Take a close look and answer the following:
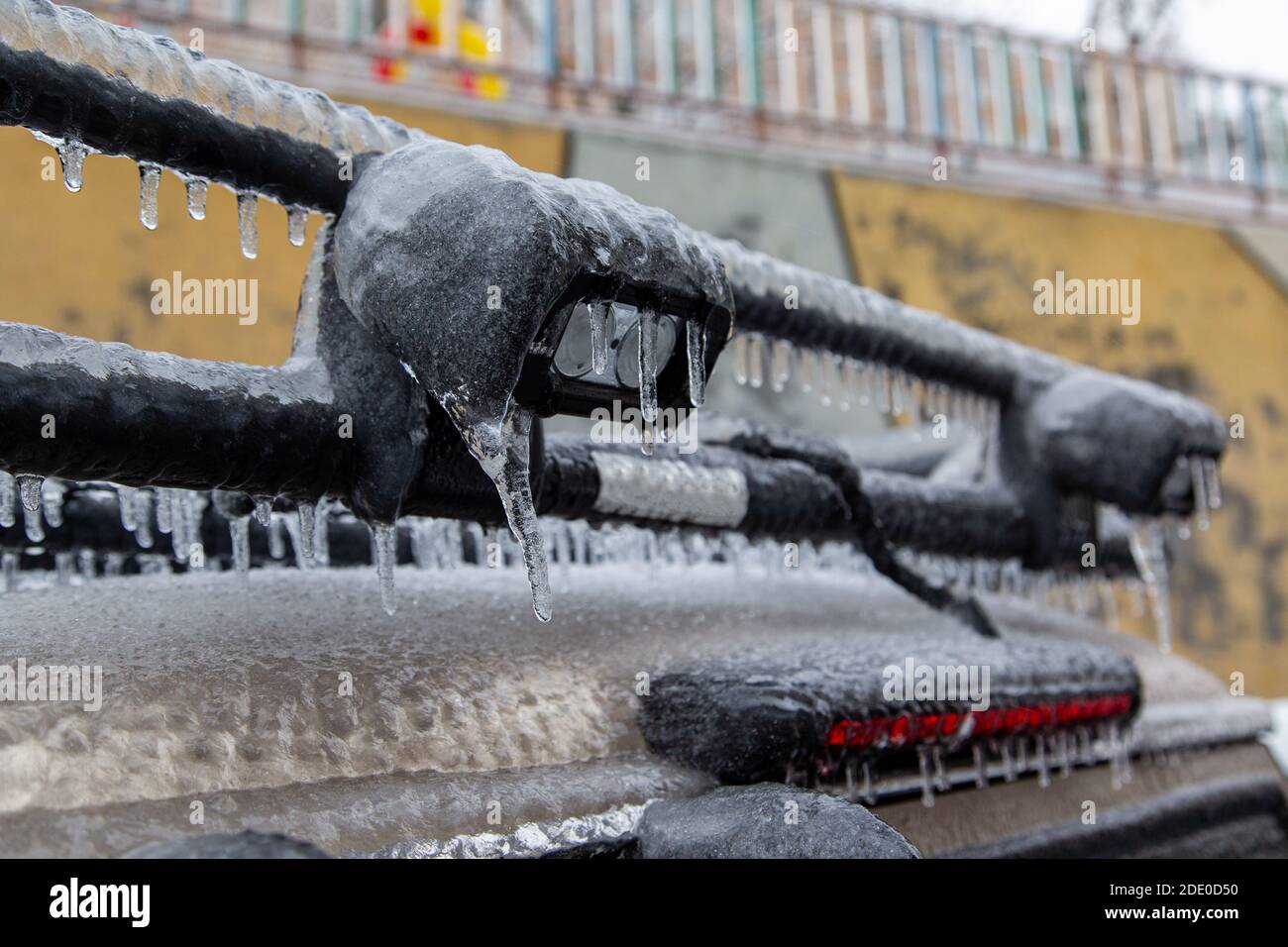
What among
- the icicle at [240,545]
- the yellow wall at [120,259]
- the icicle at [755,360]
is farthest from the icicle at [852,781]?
the yellow wall at [120,259]

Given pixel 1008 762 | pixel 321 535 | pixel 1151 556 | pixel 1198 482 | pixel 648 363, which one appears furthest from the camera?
pixel 1151 556

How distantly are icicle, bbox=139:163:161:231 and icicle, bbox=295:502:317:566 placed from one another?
273 millimetres

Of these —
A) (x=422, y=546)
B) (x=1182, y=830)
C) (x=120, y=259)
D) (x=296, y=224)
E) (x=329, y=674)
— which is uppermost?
(x=120, y=259)

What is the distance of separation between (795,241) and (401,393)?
3390mm

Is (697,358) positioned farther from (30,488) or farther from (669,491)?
(30,488)

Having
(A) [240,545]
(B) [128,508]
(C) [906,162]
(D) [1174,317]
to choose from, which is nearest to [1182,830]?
(A) [240,545]

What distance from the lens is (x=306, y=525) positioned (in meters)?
1.09

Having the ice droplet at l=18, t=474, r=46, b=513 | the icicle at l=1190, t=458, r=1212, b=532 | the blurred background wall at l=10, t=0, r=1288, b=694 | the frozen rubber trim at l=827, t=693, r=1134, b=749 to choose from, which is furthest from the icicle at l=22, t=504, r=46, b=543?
the blurred background wall at l=10, t=0, r=1288, b=694

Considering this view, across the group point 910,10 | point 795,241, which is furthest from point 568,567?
point 910,10

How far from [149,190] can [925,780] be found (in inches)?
37.0

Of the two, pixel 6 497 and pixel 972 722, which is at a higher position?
pixel 6 497

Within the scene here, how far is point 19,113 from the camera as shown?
3.01 ft

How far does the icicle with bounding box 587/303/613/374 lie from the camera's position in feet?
3.21
